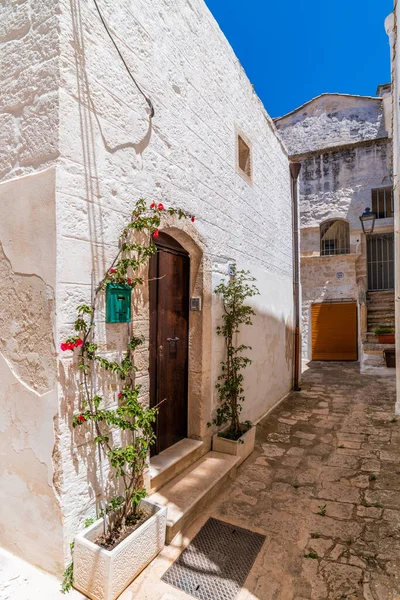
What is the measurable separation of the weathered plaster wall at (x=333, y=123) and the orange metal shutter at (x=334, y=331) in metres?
6.32

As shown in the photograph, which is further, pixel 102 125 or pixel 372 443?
pixel 372 443

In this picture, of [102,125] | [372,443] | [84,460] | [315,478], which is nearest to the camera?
[84,460]

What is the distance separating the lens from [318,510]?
3.00 metres

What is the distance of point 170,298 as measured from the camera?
360 centimetres

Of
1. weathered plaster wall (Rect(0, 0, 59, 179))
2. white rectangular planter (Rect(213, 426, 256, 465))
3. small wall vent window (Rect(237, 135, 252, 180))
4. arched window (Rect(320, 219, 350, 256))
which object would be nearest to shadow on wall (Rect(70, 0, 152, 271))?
weathered plaster wall (Rect(0, 0, 59, 179))

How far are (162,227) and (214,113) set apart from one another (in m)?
1.94

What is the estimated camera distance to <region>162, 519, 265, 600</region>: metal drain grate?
2.15m

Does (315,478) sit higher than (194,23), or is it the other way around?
(194,23)

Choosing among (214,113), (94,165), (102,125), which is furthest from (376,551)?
(214,113)

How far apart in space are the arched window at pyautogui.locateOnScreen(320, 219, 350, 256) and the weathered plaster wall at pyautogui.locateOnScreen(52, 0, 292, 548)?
25.3ft

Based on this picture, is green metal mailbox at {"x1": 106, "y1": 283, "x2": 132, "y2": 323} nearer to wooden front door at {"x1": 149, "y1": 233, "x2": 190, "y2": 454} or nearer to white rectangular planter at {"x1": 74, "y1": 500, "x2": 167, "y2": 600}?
wooden front door at {"x1": 149, "y1": 233, "x2": 190, "y2": 454}

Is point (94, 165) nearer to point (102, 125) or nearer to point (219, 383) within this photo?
point (102, 125)

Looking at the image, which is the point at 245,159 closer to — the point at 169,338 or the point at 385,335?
the point at 169,338

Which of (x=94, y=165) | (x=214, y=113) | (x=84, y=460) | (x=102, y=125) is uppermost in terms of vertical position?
(x=214, y=113)
